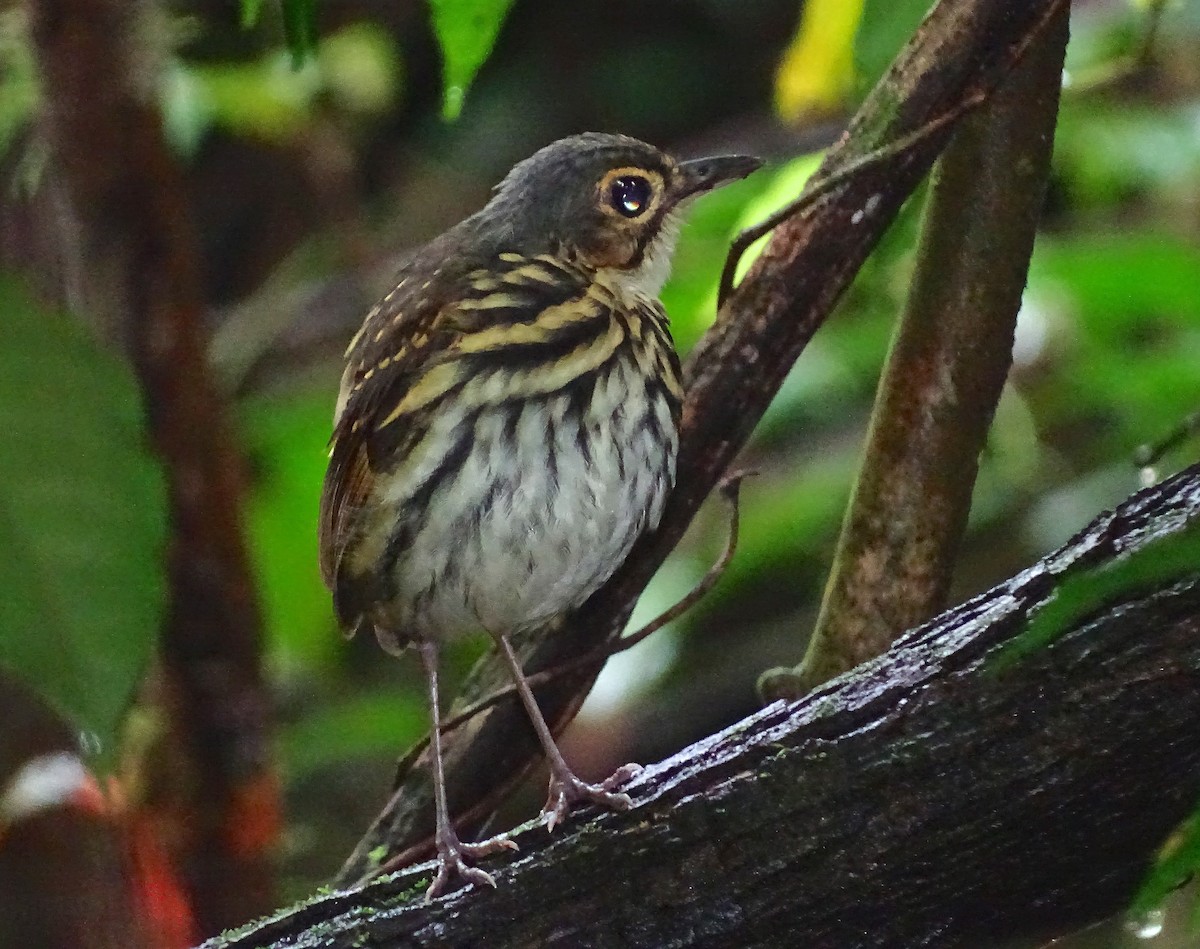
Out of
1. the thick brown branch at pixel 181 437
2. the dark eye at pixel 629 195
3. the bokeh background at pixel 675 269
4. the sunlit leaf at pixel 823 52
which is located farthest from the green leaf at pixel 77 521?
the sunlit leaf at pixel 823 52

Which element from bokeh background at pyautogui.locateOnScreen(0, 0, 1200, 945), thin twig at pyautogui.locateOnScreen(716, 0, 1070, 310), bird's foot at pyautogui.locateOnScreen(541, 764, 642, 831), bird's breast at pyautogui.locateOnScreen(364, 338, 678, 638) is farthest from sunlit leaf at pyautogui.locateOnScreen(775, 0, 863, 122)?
bird's foot at pyautogui.locateOnScreen(541, 764, 642, 831)

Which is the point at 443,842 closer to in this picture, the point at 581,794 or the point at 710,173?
the point at 581,794

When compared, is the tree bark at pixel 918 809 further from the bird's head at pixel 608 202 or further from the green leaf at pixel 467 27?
the bird's head at pixel 608 202

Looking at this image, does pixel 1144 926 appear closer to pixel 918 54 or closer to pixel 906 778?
pixel 906 778

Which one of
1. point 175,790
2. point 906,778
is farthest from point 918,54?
point 175,790

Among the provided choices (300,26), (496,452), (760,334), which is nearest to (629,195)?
(760,334)

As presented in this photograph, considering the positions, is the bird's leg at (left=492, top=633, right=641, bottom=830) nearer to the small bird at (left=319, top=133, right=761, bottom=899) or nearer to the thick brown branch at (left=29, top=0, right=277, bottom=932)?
the small bird at (left=319, top=133, right=761, bottom=899)
